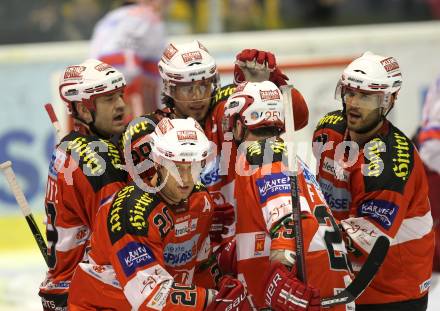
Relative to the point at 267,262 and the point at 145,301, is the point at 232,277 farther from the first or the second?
the point at 145,301

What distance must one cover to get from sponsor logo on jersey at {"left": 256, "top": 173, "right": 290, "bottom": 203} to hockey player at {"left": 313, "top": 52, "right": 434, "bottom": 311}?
1.53 feet

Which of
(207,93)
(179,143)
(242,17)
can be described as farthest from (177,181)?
(242,17)

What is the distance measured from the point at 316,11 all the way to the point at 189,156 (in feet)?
15.0

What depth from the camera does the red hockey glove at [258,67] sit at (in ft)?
16.0

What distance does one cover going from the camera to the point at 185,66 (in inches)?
190

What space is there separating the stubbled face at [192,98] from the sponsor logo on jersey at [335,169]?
63 centimetres

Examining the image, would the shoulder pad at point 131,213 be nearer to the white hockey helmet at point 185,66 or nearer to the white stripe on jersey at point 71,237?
the white stripe on jersey at point 71,237

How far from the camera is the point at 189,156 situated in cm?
391

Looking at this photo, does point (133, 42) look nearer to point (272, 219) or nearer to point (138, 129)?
point (138, 129)

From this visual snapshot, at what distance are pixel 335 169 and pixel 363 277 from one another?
0.68 metres

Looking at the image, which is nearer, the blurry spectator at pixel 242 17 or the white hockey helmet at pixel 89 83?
the white hockey helmet at pixel 89 83

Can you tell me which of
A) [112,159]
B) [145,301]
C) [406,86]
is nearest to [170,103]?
[112,159]

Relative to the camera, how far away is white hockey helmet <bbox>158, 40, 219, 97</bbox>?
190 inches

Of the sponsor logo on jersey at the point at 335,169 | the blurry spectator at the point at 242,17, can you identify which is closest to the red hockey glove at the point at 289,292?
the sponsor logo on jersey at the point at 335,169
